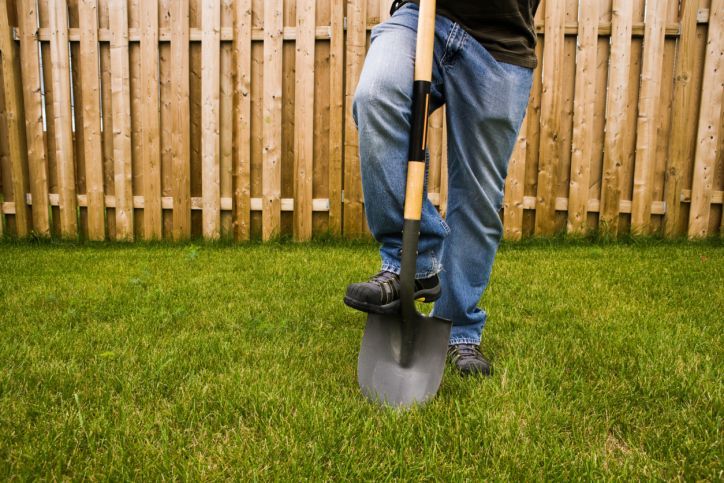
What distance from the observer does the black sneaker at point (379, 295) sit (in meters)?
1.70

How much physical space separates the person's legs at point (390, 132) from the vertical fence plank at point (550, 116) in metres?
3.12

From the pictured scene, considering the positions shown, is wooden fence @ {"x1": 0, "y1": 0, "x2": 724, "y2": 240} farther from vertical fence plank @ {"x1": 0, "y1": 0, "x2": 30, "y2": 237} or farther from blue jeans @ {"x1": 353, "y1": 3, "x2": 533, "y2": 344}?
blue jeans @ {"x1": 353, "y1": 3, "x2": 533, "y2": 344}

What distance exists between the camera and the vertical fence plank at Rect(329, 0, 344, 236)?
4.79 metres

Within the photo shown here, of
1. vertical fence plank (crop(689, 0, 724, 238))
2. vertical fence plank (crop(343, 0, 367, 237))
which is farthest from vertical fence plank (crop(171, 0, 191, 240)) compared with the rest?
vertical fence plank (crop(689, 0, 724, 238))

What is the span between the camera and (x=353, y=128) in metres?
4.82

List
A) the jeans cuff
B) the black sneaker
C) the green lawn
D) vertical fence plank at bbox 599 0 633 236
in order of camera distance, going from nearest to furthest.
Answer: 1. the green lawn
2. the black sneaker
3. the jeans cuff
4. vertical fence plank at bbox 599 0 633 236

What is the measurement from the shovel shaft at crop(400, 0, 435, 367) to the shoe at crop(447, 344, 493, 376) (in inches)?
16.3

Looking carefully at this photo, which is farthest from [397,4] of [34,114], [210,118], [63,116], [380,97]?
[34,114]

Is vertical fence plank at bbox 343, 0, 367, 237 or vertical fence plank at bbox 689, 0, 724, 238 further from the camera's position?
vertical fence plank at bbox 343, 0, 367, 237

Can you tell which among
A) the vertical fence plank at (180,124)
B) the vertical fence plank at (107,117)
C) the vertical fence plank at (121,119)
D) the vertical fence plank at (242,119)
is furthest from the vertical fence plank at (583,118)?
the vertical fence plank at (107,117)

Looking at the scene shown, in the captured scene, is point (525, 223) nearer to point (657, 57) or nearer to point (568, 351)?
point (657, 57)

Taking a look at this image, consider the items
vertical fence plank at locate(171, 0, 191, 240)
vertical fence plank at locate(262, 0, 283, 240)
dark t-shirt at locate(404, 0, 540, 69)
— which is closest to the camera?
dark t-shirt at locate(404, 0, 540, 69)

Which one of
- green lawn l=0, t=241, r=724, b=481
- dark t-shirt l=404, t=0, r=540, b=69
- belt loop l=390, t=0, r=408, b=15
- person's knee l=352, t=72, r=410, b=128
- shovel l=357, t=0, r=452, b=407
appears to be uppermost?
belt loop l=390, t=0, r=408, b=15

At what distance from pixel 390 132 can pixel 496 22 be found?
564 millimetres
